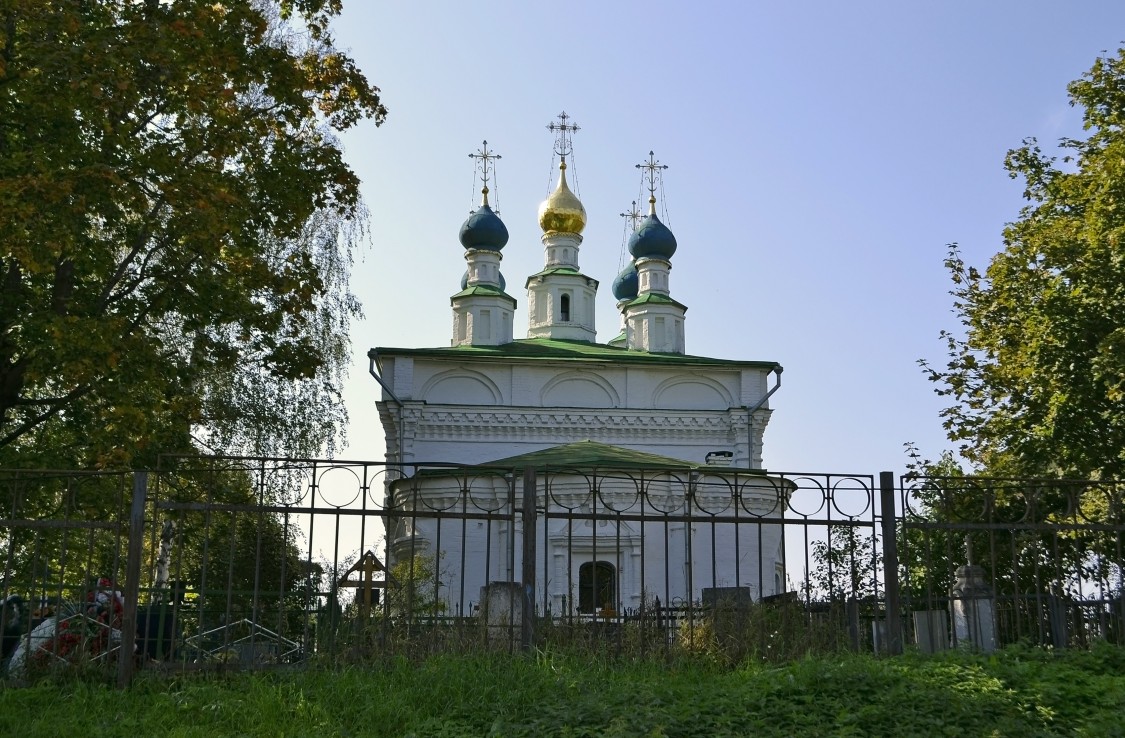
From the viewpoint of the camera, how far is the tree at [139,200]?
31.6 ft

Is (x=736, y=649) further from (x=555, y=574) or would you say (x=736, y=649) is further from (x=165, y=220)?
(x=555, y=574)

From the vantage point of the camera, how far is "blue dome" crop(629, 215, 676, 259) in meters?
30.9

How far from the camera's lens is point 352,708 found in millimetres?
5961

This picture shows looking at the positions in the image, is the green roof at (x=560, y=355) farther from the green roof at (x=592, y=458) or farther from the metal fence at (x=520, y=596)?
the metal fence at (x=520, y=596)

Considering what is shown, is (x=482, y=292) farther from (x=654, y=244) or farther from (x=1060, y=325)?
(x=1060, y=325)

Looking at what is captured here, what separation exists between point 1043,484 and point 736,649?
7.24 feet

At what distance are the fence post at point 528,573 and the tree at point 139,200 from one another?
4.63 metres

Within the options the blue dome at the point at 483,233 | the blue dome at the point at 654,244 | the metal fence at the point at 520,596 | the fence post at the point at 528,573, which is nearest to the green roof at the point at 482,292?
the blue dome at the point at 483,233

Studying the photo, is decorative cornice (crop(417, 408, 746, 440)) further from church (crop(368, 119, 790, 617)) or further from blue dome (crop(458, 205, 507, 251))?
blue dome (crop(458, 205, 507, 251))

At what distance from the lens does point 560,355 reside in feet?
88.6

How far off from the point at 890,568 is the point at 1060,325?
6.74 metres

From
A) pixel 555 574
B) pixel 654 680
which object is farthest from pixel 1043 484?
pixel 555 574

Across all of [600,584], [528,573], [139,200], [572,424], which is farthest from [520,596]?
[572,424]

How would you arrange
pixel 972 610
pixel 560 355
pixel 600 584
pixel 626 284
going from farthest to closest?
pixel 626 284, pixel 560 355, pixel 600 584, pixel 972 610
